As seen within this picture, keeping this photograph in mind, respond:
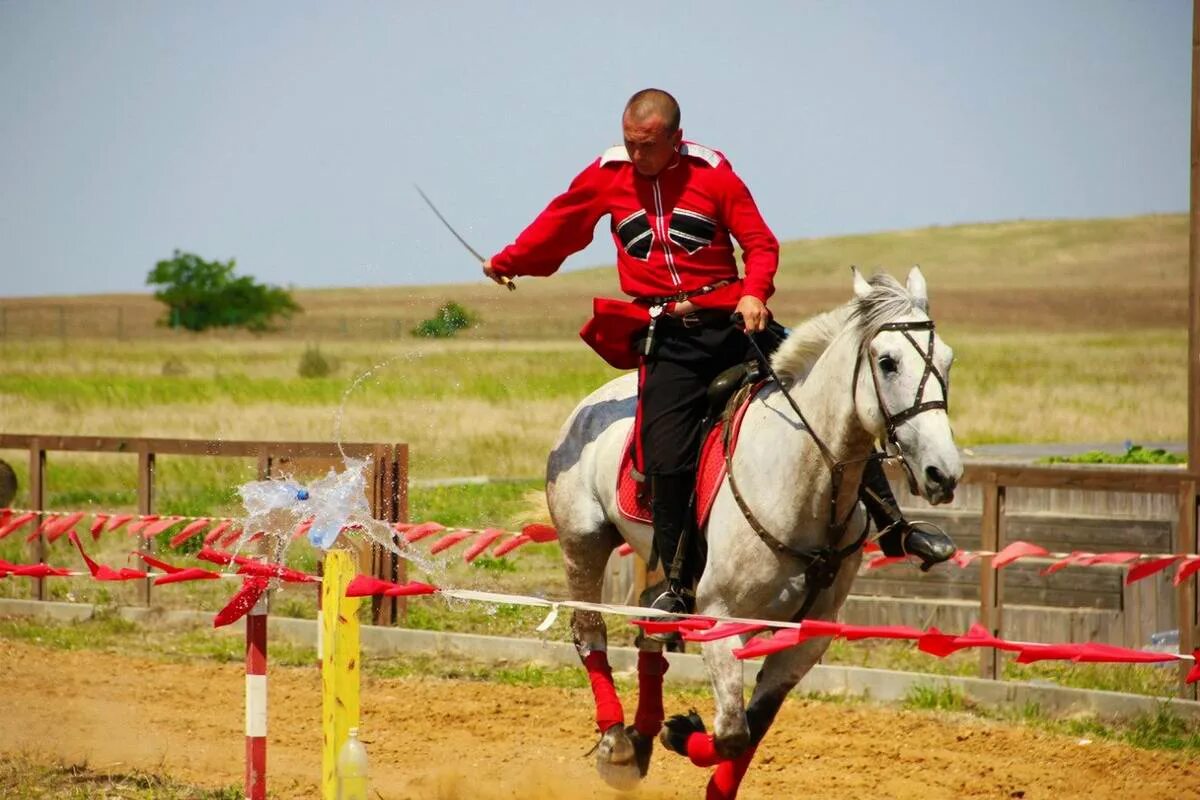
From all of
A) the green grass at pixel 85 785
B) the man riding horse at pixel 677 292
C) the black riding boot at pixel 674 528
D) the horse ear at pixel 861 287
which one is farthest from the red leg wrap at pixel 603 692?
the horse ear at pixel 861 287

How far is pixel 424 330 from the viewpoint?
8016mm

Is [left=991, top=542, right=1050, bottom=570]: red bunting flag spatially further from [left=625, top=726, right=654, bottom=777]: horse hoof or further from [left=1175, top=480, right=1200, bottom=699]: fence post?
[left=625, top=726, right=654, bottom=777]: horse hoof

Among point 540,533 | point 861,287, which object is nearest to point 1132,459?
point 540,533

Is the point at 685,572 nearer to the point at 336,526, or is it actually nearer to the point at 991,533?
the point at 336,526

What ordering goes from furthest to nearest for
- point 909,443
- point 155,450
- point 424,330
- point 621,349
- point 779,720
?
point 155,450 → point 779,720 → point 424,330 → point 621,349 → point 909,443

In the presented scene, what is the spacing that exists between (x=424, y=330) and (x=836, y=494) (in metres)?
2.55

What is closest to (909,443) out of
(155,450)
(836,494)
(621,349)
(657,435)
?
(836,494)

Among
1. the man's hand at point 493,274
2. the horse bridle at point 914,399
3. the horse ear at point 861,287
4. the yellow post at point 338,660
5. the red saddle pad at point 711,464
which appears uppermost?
the man's hand at point 493,274

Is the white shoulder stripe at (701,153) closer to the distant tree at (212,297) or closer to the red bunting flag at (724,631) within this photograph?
the red bunting flag at (724,631)

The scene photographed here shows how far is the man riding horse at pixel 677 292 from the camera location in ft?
21.8

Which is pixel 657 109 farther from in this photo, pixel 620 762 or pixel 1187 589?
pixel 1187 589

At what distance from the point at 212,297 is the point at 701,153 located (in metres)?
78.2

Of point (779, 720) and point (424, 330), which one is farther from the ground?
point (424, 330)

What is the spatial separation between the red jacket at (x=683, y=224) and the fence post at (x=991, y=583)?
415 centimetres
